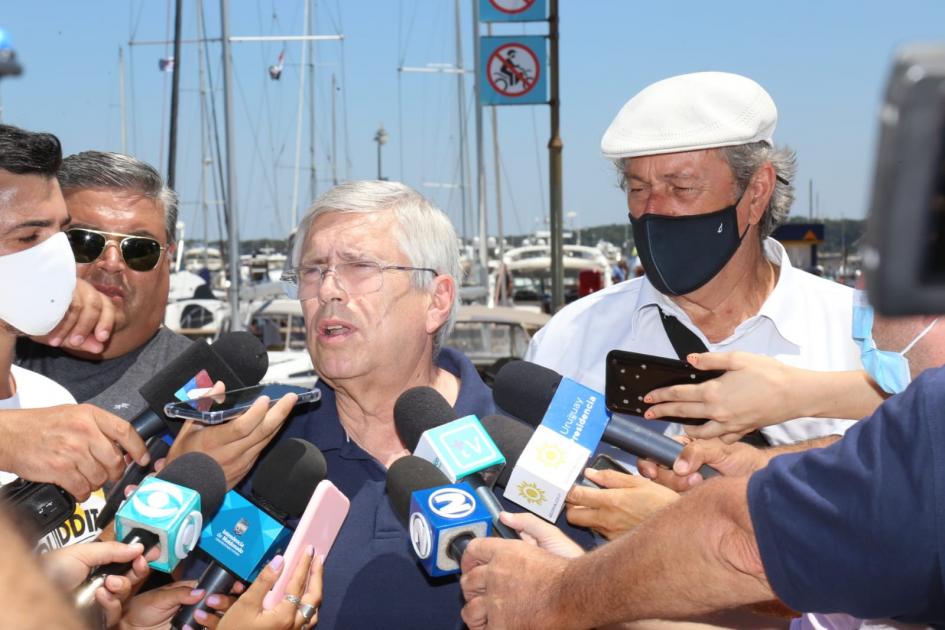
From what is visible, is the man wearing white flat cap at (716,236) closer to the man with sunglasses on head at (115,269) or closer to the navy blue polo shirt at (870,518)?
the navy blue polo shirt at (870,518)

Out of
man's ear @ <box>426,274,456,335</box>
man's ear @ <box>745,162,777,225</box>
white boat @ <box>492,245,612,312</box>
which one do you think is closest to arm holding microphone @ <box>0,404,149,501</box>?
man's ear @ <box>426,274,456,335</box>

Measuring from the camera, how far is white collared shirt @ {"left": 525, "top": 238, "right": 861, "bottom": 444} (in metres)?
3.35

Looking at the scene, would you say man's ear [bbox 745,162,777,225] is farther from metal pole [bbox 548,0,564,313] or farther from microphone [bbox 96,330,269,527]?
metal pole [bbox 548,0,564,313]

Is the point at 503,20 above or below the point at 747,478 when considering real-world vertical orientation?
above

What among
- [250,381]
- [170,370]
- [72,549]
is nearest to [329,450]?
[250,381]

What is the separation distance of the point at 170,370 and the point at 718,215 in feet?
6.05

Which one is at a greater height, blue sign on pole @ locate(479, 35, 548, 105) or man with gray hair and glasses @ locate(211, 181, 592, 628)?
blue sign on pole @ locate(479, 35, 548, 105)

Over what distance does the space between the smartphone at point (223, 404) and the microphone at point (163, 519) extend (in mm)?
158

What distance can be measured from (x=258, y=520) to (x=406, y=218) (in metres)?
1.13

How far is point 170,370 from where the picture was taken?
2.76m

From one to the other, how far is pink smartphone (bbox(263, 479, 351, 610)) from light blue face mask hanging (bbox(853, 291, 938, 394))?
1.38m

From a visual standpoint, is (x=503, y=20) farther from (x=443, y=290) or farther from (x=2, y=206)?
(x=2, y=206)

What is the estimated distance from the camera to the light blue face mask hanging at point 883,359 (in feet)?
7.41

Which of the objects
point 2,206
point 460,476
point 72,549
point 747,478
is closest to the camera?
point 747,478
